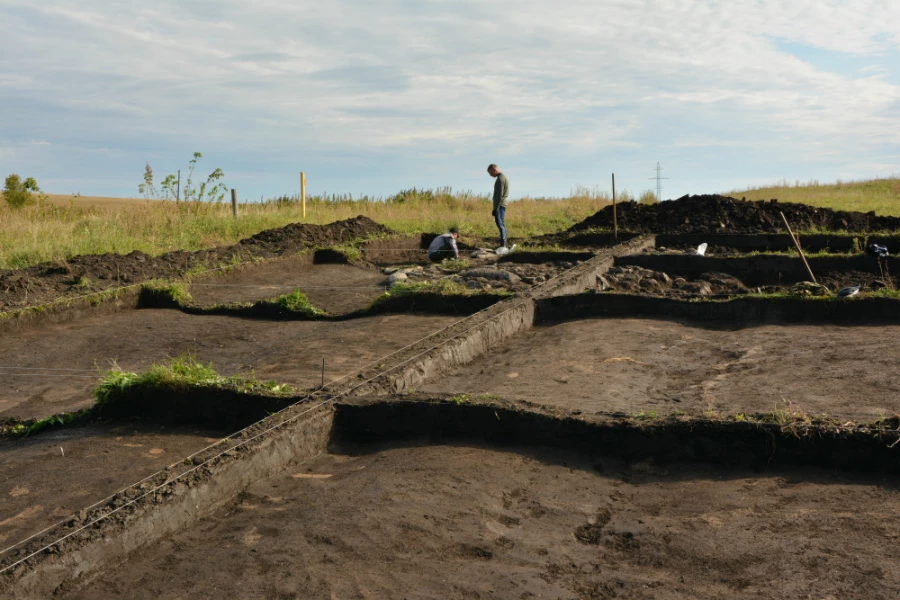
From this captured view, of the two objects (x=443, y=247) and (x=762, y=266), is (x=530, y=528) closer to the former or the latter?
(x=762, y=266)

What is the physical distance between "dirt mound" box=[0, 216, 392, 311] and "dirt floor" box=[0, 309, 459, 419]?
2.69 ft

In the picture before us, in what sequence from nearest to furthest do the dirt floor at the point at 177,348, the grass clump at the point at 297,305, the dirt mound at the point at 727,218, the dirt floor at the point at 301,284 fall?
the dirt floor at the point at 177,348 → the grass clump at the point at 297,305 → the dirt floor at the point at 301,284 → the dirt mound at the point at 727,218

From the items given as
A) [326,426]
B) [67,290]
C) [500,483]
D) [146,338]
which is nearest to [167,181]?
[67,290]

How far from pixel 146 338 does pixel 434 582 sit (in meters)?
6.02

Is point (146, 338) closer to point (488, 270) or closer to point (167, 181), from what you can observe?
point (488, 270)

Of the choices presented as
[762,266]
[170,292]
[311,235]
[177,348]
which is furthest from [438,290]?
[311,235]

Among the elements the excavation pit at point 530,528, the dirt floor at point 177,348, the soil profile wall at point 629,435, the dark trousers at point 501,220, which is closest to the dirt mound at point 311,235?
the dark trousers at point 501,220

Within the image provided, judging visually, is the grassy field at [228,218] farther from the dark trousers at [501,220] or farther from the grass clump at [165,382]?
the grass clump at [165,382]

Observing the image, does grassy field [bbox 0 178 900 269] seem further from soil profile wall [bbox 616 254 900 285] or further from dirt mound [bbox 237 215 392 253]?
soil profile wall [bbox 616 254 900 285]

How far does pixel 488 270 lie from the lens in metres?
11.5

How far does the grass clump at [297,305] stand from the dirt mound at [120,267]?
2.24 metres

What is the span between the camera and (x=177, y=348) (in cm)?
818

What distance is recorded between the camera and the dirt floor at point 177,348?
22.2 ft

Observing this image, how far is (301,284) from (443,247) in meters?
3.11
